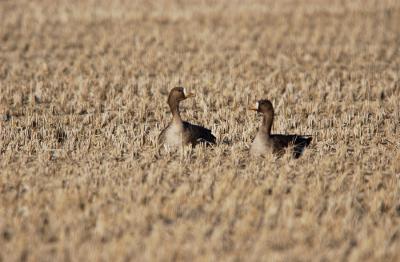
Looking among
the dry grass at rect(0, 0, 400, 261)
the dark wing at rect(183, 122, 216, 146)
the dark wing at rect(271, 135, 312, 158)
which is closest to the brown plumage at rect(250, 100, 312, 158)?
the dark wing at rect(271, 135, 312, 158)

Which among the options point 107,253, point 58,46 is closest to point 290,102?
point 107,253

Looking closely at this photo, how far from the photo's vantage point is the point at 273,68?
18609mm

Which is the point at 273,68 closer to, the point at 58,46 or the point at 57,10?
the point at 58,46

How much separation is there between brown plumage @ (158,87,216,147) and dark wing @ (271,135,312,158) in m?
1.25

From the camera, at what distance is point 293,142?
32.9 feet

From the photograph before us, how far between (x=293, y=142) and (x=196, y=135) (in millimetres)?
1588

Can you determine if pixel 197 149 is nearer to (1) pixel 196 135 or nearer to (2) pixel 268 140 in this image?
(1) pixel 196 135

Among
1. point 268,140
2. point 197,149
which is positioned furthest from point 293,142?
point 197,149

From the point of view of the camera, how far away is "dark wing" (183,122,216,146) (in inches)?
403

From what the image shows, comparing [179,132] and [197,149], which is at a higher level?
[179,132]

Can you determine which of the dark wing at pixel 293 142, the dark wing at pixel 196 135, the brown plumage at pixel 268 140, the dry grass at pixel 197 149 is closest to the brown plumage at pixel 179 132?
the dark wing at pixel 196 135

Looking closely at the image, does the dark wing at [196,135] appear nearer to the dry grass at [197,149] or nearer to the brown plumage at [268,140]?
the dry grass at [197,149]

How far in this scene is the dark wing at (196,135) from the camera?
Answer: 10.2m

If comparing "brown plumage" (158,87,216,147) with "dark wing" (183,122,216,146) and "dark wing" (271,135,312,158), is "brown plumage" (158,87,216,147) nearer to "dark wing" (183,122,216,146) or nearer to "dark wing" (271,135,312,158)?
"dark wing" (183,122,216,146)
